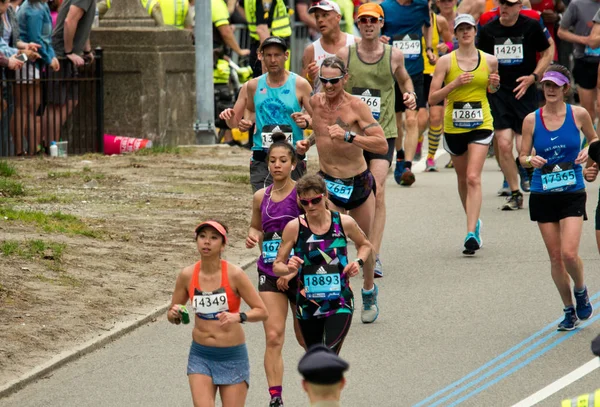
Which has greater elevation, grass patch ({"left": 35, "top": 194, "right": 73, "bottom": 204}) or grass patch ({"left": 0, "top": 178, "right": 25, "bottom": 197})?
grass patch ({"left": 0, "top": 178, "right": 25, "bottom": 197})

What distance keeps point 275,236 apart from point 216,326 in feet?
4.84

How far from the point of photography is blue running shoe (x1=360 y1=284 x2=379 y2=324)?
10711 millimetres

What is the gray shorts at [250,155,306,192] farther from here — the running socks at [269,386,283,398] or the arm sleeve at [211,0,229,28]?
the arm sleeve at [211,0,229,28]

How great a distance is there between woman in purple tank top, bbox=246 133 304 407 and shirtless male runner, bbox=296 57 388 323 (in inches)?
54.4

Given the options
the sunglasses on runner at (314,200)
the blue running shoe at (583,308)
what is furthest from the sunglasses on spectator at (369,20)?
the sunglasses on runner at (314,200)

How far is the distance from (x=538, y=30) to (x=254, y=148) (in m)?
4.84

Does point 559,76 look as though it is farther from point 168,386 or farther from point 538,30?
point 538,30

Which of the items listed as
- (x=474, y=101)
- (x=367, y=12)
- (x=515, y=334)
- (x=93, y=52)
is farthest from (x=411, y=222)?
(x=93, y=52)

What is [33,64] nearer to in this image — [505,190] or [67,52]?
[67,52]

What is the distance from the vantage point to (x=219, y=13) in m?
20.8

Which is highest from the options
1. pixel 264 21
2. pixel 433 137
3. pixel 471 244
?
pixel 264 21

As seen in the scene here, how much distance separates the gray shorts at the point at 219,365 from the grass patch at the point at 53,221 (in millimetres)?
5646

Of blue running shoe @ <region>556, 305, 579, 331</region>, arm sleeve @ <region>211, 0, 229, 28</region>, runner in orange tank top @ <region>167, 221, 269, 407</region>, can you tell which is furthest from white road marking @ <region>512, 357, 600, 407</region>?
arm sleeve @ <region>211, 0, 229, 28</region>

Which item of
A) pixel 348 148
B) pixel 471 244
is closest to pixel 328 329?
pixel 348 148
